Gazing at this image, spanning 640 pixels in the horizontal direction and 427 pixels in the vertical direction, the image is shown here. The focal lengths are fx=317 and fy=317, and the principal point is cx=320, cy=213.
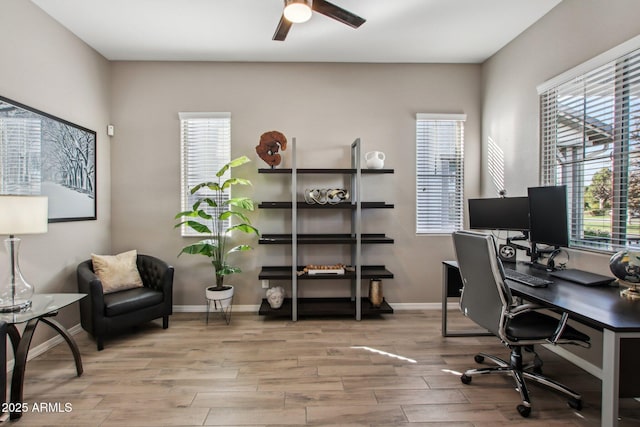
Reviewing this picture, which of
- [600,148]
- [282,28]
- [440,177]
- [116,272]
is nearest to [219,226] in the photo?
[116,272]

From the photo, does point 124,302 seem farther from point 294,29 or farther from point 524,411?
point 524,411

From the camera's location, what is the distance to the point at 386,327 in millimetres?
3391

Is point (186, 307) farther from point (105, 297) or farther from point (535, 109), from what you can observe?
point (535, 109)

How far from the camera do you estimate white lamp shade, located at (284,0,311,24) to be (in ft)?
7.04

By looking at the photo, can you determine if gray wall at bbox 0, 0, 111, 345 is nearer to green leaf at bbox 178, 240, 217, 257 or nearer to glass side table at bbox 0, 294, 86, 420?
glass side table at bbox 0, 294, 86, 420

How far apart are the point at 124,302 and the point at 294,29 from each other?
10.1 feet

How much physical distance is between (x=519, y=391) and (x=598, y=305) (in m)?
0.79

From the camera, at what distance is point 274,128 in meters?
3.88

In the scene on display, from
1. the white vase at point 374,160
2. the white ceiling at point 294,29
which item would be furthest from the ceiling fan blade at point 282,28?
the white vase at point 374,160

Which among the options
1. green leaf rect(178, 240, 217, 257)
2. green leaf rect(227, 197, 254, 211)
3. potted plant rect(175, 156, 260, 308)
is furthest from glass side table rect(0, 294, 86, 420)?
green leaf rect(227, 197, 254, 211)

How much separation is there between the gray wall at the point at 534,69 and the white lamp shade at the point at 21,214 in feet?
13.2

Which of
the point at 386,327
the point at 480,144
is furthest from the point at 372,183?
the point at 386,327

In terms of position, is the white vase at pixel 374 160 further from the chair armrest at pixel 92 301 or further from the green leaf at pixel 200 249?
the chair armrest at pixel 92 301

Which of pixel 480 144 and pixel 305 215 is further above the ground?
pixel 480 144
